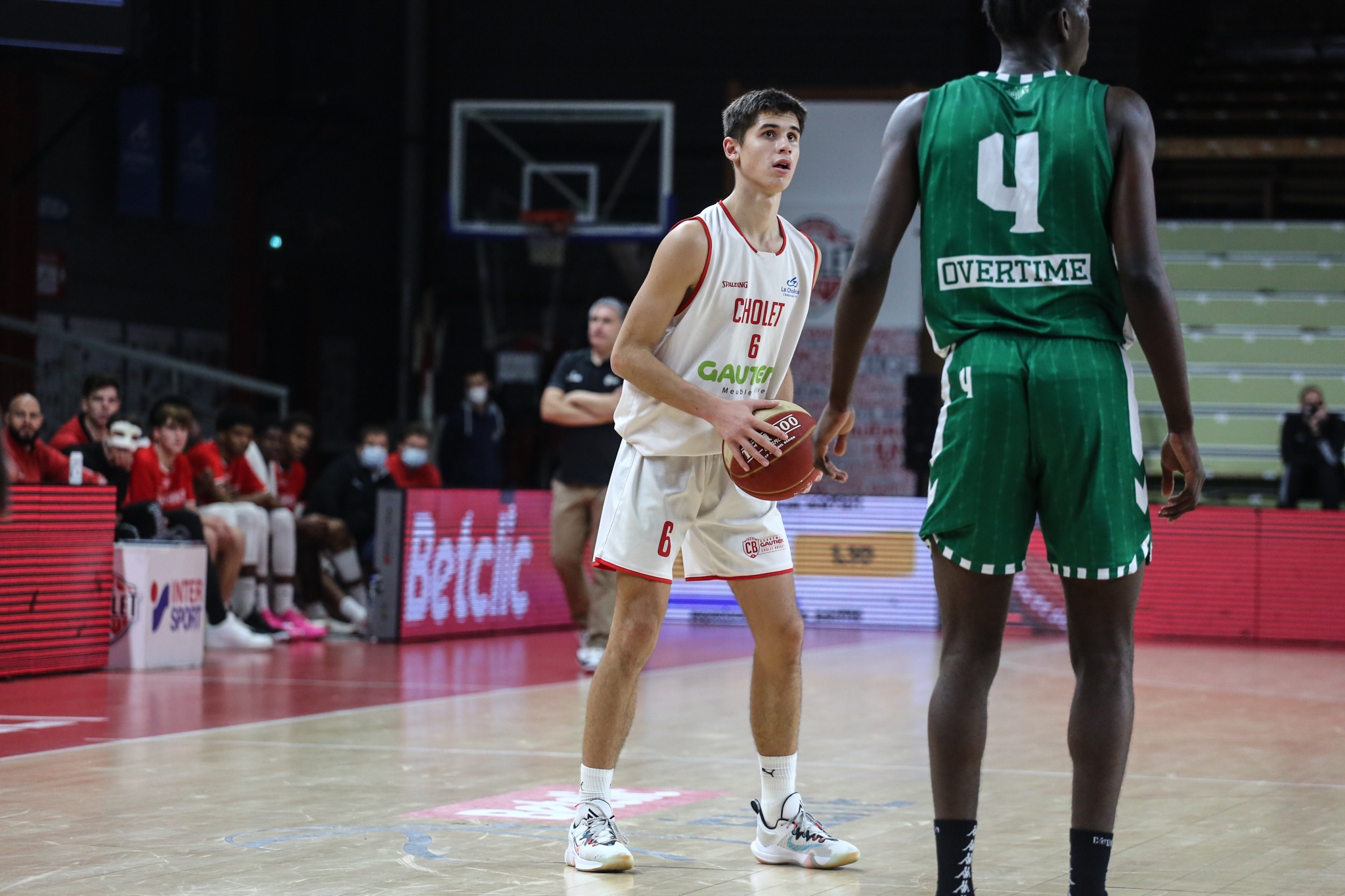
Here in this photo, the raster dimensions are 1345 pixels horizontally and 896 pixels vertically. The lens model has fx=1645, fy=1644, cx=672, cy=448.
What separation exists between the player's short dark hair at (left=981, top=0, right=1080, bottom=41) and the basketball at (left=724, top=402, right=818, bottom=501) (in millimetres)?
1196

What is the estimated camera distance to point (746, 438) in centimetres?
424

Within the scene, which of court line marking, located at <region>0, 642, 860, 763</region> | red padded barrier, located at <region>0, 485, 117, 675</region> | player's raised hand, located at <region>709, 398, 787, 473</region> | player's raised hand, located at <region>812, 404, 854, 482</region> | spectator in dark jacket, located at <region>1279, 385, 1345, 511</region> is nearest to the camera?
player's raised hand, located at <region>812, 404, 854, 482</region>

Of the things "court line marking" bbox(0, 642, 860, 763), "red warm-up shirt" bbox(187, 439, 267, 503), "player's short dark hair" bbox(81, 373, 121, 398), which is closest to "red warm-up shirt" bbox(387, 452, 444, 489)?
"red warm-up shirt" bbox(187, 439, 267, 503)

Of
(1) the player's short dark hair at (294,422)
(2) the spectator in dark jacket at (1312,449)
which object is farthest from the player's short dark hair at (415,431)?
(2) the spectator in dark jacket at (1312,449)

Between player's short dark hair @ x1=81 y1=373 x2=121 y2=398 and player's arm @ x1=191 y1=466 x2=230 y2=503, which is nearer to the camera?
player's short dark hair @ x1=81 y1=373 x2=121 y2=398

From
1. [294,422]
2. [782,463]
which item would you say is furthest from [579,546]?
[782,463]

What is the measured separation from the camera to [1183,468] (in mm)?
3348

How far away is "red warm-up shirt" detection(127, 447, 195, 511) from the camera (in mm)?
10281

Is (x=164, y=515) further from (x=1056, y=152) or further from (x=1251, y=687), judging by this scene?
(x=1056, y=152)

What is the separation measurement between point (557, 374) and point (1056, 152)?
6539mm

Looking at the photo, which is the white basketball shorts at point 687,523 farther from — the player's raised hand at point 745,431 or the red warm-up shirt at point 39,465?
the red warm-up shirt at point 39,465

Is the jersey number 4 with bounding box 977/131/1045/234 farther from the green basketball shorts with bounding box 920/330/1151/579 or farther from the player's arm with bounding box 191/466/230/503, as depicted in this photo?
the player's arm with bounding box 191/466/230/503

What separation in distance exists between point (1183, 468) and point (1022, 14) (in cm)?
99

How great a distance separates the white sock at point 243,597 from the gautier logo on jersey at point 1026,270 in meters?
8.92
